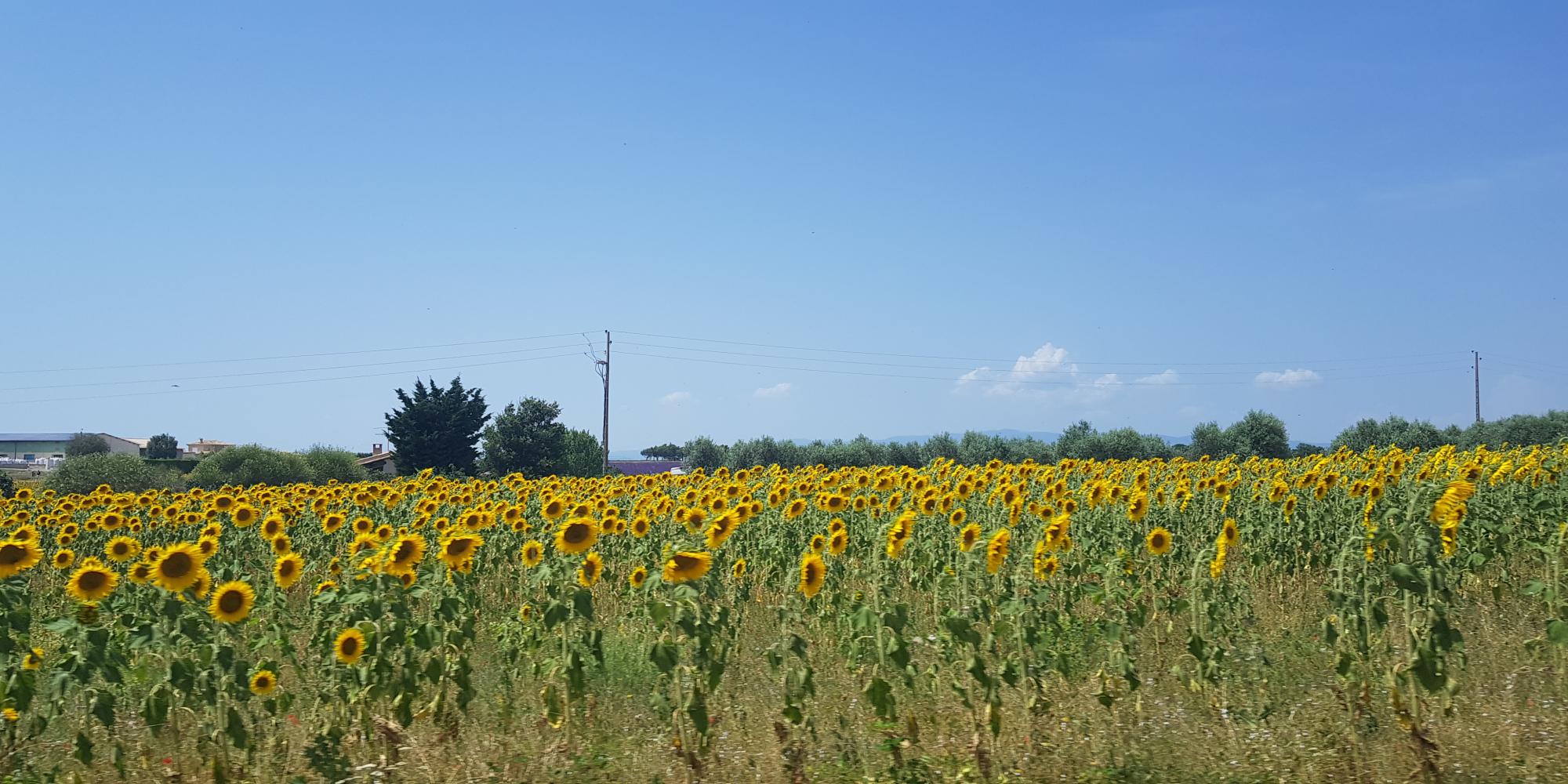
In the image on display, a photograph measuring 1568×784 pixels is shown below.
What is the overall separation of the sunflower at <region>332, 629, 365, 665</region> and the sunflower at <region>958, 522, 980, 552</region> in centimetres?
340

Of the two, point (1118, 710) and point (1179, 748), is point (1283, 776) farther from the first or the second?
point (1118, 710)

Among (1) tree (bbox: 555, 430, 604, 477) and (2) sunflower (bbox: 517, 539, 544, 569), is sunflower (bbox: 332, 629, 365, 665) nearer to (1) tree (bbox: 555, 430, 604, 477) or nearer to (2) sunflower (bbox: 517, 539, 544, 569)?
(2) sunflower (bbox: 517, 539, 544, 569)

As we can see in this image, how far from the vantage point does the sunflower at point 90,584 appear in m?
6.39

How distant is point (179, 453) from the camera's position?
338 ft

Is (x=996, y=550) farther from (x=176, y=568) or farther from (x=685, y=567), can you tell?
(x=176, y=568)

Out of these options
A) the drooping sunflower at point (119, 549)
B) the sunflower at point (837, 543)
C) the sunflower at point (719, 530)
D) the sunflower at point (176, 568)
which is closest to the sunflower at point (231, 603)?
the sunflower at point (176, 568)

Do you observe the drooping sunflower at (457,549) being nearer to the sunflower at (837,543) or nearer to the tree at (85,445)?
the sunflower at (837,543)

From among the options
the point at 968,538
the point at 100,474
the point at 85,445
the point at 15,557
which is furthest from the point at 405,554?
the point at 85,445

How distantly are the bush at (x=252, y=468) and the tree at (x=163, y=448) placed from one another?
59.9 meters

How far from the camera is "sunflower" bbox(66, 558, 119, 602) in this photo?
639cm

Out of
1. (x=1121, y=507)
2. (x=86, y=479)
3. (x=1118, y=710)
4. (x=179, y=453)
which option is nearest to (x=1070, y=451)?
(x=86, y=479)

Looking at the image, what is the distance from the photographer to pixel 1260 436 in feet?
168

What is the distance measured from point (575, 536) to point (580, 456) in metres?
62.0

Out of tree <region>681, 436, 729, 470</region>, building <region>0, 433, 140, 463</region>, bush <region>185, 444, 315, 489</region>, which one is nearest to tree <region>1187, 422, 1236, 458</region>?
tree <region>681, 436, 729, 470</region>
